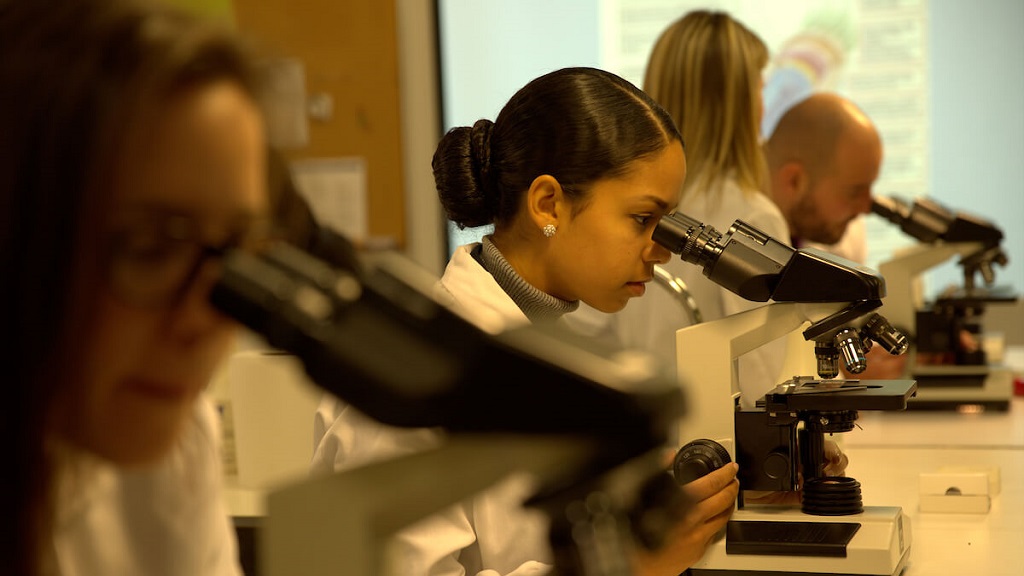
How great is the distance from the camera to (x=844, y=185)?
3.09 metres

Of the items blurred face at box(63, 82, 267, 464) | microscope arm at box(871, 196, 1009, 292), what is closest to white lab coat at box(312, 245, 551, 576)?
blurred face at box(63, 82, 267, 464)

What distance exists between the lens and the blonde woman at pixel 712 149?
7.98 feet

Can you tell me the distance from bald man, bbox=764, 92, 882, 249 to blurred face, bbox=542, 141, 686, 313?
1584 mm

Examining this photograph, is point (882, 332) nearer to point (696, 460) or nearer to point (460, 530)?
point (696, 460)

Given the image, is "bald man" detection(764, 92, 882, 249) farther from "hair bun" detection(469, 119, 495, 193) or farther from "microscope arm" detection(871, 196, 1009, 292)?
"hair bun" detection(469, 119, 495, 193)

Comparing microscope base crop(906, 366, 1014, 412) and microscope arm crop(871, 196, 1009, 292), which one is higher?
microscope arm crop(871, 196, 1009, 292)

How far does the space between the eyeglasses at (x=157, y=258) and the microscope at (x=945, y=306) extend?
264cm

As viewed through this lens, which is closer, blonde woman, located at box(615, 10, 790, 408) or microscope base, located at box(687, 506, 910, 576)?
microscope base, located at box(687, 506, 910, 576)

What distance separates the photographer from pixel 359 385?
476mm

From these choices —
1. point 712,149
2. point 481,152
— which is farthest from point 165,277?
point 712,149

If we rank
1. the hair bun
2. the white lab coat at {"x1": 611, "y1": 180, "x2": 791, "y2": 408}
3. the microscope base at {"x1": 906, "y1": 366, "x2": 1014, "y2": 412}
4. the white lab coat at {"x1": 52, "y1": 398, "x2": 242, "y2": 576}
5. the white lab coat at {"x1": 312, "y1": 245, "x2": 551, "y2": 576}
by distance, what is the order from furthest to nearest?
the microscope base at {"x1": 906, "y1": 366, "x2": 1014, "y2": 412}
the white lab coat at {"x1": 611, "y1": 180, "x2": 791, "y2": 408}
the hair bun
the white lab coat at {"x1": 312, "y1": 245, "x2": 551, "y2": 576}
the white lab coat at {"x1": 52, "y1": 398, "x2": 242, "y2": 576}

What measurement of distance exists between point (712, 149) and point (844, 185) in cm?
71

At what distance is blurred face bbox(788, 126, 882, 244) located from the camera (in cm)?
309

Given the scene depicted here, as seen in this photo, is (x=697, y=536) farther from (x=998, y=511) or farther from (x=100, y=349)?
(x=100, y=349)
